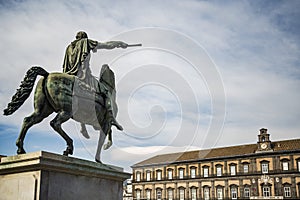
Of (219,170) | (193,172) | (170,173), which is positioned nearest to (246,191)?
(219,170)

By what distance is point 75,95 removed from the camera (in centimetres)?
782

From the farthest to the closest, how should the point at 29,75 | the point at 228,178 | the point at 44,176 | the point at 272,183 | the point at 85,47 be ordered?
the point at 228,178 → the point at 272,183 → the point at 85,47 → the point at 29,75 → the point at 44,176

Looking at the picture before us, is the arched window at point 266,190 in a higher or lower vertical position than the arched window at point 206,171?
lower

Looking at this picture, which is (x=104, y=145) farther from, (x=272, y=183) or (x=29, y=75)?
(x=272, y=183)

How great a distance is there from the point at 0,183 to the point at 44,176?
3.56 feet

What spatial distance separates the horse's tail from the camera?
7543 mm

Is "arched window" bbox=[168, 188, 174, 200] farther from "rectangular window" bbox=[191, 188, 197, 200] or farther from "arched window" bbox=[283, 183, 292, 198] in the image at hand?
"arched window" bbox=[283, 183, 292, 198]

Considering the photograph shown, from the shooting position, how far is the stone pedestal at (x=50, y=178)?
256 inches

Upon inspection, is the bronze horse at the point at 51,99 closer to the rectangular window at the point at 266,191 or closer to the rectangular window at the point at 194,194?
the rectangular window at the point at 266,191

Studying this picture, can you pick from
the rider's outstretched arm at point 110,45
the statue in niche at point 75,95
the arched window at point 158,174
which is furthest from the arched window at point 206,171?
the rider's outstretched arm at point 110,45

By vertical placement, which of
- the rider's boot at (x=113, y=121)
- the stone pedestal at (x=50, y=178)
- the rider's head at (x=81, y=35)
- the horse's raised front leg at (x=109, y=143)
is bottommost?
the stone pedestal at (x=50, y=178)

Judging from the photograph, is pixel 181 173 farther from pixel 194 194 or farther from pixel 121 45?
pixel 121 45

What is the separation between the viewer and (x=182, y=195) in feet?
232

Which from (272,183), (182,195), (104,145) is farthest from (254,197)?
(104,145)
